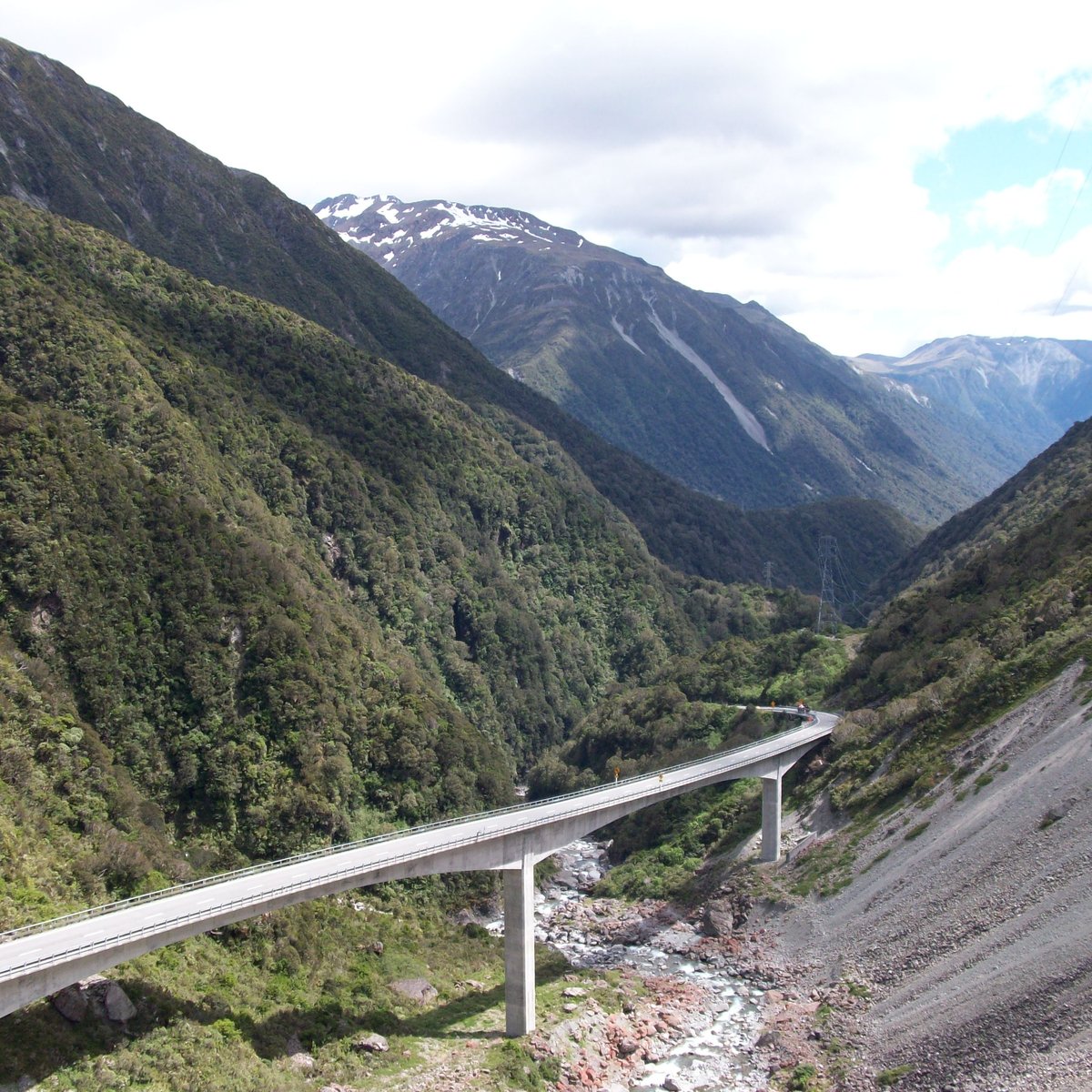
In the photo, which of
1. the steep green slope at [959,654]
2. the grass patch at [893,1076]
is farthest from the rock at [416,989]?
the steep green slope at [959,654]

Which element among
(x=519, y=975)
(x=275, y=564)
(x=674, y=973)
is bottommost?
(x=674, y=973)

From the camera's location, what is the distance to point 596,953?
71.1 m

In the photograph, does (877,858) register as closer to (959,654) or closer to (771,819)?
(771,819)

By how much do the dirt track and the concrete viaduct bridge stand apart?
A: 10.8m

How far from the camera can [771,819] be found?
79188mm

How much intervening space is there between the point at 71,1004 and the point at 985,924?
4195 centimetres

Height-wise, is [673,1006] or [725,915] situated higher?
[725,915]

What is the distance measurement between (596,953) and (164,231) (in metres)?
164

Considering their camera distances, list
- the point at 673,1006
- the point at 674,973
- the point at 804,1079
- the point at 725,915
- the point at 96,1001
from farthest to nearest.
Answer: the point at 725,915 → the point at 674,973 → the point at 673,1006 → the point at 804,1079 → the point at 96,1001

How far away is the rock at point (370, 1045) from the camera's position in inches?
2061

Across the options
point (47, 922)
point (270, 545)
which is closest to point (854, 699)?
point (270, 545)

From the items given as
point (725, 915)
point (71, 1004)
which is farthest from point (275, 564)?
point (71, 1004)

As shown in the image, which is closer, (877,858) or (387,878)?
(387,878)

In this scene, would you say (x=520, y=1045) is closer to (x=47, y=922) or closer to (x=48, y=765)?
(x=47, y=922)
